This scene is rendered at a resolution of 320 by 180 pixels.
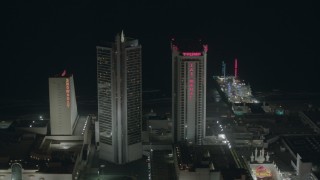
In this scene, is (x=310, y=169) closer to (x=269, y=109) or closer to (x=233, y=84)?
(x=269, y=109)

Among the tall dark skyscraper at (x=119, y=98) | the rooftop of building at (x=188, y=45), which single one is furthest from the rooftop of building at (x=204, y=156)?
the rooftop of building at (x=188, y=45)

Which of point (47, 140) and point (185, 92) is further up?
point (185, 92)

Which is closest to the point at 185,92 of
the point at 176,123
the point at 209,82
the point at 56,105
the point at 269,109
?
the point at 176,123

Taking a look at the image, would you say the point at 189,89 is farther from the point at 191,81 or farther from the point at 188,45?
the point at 188,45

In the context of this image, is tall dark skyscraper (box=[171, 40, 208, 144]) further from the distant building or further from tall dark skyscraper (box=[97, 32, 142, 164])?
the distant building

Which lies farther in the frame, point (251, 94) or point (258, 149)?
point (251, 94)

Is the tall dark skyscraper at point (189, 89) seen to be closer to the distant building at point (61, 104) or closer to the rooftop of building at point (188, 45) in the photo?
the rooftop of building at point (188, 45)

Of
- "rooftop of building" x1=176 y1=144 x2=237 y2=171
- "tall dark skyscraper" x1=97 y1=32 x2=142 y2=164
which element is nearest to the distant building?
"tall dark skyscraper" x1=97 y1=32 x2=142 y2=164

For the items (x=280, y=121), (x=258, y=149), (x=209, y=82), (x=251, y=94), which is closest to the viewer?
(x=258, y=149)
